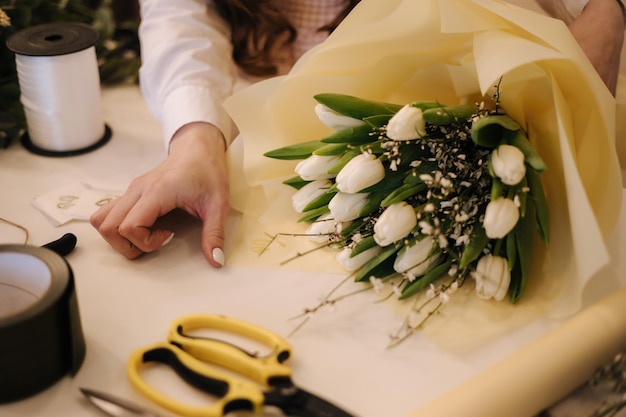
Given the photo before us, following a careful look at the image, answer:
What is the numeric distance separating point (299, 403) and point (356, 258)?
206 mm

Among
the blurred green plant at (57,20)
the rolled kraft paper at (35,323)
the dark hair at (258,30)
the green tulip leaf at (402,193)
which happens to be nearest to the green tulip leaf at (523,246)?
the green tulip leaf at (402,193)

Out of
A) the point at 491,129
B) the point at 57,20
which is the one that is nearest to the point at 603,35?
the point at 491,129

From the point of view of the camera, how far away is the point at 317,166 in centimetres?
73

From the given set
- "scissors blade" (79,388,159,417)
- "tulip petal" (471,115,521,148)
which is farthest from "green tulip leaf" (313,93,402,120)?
"scissors blade" (79,388,159,417)

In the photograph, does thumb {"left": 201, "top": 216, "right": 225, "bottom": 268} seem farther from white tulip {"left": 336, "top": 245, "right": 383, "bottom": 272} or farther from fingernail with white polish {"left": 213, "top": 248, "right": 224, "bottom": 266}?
white tulip {"left": 336, "top": 245, "right": 383, "bottom": 272}

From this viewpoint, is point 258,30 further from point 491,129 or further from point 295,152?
point 491,129

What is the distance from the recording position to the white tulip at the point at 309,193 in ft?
2.49

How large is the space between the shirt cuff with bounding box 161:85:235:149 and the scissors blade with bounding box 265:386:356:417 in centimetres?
46

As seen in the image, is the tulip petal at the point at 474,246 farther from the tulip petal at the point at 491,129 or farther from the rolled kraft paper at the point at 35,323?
the rolled kraft paper at the point at 35,323

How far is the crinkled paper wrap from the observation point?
2.05ft

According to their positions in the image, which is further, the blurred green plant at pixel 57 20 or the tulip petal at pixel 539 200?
the blurred green plant at pixel 57 20

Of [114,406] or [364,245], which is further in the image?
[364,245]

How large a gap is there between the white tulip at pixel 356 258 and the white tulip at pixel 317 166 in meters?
0.09

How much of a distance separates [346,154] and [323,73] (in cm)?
12
